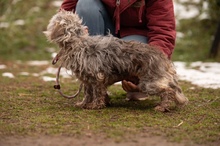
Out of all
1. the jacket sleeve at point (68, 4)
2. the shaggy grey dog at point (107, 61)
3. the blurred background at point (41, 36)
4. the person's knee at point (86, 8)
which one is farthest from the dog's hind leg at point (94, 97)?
the blurred background at point (41, 36)

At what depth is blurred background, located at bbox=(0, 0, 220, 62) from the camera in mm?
8477

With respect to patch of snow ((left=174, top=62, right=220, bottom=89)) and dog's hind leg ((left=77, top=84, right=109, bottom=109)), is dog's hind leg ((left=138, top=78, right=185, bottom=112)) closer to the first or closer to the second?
dog's hind leg ((left=77, top=84, right=109, bottom=109))

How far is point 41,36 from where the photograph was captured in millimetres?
10320

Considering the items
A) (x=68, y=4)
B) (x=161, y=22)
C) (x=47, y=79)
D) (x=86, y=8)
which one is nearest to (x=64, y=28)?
(x=86, y=8)

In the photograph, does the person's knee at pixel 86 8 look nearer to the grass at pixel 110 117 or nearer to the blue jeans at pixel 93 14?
the blue jeans at pixel 93 14

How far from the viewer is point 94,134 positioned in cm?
329

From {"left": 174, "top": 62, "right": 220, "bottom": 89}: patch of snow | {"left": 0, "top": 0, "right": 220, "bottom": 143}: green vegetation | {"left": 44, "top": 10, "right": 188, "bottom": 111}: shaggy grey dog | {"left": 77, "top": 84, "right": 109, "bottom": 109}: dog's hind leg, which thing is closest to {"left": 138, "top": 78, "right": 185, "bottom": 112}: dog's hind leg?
{"left": 44, "top": 10, "right": 188, "bottom": 111}: shaggy grey dog

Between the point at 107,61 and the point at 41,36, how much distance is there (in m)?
6.49

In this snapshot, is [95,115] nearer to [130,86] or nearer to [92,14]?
[130,86]

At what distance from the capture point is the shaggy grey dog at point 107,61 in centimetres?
410

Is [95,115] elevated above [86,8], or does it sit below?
below

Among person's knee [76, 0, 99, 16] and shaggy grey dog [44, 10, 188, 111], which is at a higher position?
person's knee [76, 0, 99, 16]

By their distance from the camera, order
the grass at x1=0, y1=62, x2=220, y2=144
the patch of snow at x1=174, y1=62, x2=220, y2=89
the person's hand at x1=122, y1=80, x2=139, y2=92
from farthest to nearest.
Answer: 1. the patch of snow at x1=174, y1=62, x2=220, y2=89
2. the person's hand at x1=122, y1=80, x2=139, y2=92
3. the grass at x1=0, y1=62, x2=220, y2=144

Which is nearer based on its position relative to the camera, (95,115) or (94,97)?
(95,115)
